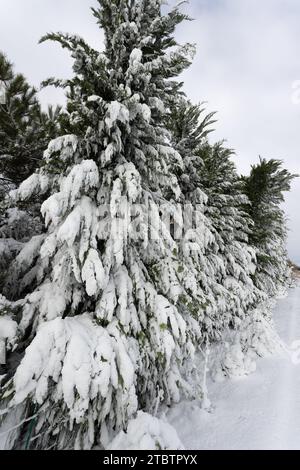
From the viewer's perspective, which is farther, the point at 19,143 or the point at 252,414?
the point at 19,143

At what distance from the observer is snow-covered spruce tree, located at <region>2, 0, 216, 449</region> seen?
3403 mm

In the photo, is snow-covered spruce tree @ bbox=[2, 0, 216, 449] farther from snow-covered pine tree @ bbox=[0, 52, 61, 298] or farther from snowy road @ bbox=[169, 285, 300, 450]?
snow-covered pine tree @ bbox=[0, 52, 61, 298]

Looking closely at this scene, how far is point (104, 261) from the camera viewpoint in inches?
161

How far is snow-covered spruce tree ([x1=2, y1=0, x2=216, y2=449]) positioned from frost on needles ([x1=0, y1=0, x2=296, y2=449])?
0.02 m

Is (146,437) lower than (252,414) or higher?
higher

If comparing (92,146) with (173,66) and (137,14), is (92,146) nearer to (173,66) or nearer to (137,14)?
(173,66)

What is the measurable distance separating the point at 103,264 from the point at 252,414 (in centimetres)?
378

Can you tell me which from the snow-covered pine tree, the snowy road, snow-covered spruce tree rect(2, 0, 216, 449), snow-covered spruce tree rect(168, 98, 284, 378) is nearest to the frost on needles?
snow-covered spruce tree rect(2, 0, 216, 449)

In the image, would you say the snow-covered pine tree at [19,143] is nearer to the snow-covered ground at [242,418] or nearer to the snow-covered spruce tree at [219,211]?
the snow-covered spruce tree at [219,211]

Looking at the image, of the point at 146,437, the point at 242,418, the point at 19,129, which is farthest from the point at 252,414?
the point at 19,129

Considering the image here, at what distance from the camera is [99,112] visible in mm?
4590

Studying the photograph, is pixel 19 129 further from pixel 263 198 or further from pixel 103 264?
pixel 263 198

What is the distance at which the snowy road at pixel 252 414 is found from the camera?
434 cm

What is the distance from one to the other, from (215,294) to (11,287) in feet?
16.6
